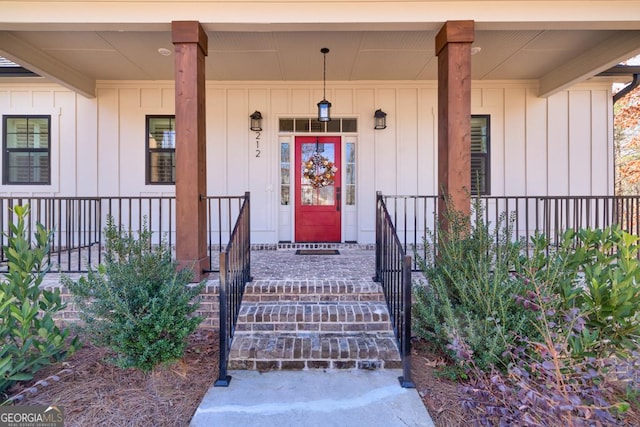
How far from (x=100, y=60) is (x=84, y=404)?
471 centimetres

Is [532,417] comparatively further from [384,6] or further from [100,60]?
[100,60]

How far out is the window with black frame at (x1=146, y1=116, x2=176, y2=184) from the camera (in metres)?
5.96

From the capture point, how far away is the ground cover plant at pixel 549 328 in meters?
1.78

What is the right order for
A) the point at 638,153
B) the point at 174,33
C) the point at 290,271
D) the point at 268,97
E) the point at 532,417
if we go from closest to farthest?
the point at 532,417
the point at 174,33
the point at 290,271
the point at 268,97
the point at 638,153

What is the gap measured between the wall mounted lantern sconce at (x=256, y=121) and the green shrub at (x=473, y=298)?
150 inches

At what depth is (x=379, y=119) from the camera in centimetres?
581

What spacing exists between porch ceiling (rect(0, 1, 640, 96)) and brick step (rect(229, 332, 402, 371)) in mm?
3050

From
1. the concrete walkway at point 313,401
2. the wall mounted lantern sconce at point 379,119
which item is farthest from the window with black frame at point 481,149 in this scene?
the concrete walkway at point 313,401

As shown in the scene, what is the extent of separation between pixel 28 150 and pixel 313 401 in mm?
6541

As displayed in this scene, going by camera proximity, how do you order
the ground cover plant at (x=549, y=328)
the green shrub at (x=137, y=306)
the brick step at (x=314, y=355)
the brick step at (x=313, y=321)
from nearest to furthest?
the ground cover plant at (x=549, y=328) → the green shrub at (x=137, y=306) → the brick step at (x=314, y=355) → the brick step at (x=313, y=321)

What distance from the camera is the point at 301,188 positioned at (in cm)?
605

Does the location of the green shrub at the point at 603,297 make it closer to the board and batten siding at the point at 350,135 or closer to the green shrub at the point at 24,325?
the green shrub at the point at 24,325

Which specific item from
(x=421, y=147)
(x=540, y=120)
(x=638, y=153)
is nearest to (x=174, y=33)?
(x=421, y=147)

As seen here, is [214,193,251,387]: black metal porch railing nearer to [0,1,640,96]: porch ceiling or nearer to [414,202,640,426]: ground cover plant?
[414,202,640,426]: ground cover plant
